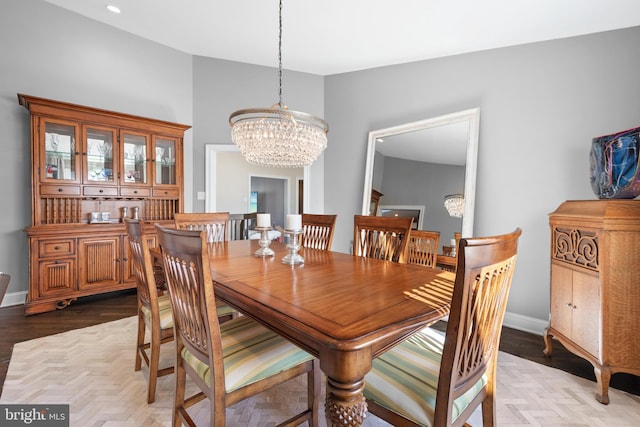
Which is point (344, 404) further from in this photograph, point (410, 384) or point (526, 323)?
point (526, 323)

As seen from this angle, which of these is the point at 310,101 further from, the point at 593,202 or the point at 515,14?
the point at 593,202

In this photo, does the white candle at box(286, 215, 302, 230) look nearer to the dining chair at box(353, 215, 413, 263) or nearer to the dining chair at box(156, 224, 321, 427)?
the dining chair at box(156, 224, 321, 427)

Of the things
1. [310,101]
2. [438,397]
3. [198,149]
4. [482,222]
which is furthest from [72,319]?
[482,222]

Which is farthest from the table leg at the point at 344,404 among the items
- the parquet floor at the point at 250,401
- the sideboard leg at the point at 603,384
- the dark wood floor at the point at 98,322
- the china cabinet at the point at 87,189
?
the china cabinet at the point at 87,189

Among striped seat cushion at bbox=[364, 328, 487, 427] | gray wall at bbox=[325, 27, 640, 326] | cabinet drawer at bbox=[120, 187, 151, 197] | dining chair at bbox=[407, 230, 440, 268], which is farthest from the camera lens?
cabinet drawer at bbox=[120, 187, 151, 197]

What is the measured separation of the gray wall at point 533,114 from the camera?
233 centimetres

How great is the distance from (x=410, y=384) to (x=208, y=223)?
2.19 m

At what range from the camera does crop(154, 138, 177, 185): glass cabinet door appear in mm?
3693

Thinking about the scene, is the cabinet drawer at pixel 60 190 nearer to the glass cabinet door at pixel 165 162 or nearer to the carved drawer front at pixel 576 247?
the glass cabinet door at pixel 165 162

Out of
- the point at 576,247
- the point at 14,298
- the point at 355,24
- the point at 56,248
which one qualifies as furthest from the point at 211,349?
the point at 14,298

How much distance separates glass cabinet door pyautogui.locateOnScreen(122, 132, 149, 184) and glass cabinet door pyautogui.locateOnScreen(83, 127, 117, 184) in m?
0.13

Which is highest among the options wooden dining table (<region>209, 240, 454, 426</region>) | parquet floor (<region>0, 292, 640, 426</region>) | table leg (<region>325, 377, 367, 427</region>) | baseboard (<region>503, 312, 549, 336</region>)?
wooden dining table (<region>209, 240, 454, 426</region>)

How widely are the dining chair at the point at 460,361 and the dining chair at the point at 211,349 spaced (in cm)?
40

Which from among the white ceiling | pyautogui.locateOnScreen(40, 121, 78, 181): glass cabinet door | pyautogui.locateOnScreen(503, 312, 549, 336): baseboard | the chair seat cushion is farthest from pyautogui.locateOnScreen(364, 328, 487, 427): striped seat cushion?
pyautogui.locateOnScreen(40, 121, 78, 181): glass cabinet door
